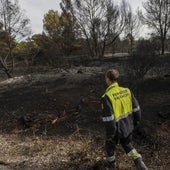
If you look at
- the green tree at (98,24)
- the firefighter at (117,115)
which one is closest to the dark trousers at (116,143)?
the firefighter at (117,115)

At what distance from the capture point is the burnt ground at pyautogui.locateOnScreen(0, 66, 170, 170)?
7520 millimetres

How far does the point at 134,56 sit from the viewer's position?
13219mm

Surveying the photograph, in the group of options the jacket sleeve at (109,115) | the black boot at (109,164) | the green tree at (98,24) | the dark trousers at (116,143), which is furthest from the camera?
the green tree at (98,24)

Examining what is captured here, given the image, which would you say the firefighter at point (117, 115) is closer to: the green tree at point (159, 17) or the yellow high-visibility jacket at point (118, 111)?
the yellow high-visibility jacket at point (118, 111)

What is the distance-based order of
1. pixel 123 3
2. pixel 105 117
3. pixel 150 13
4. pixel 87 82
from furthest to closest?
pixel 123 3 < pixel 150 13 < pixel 87 82 < pixel 105 117

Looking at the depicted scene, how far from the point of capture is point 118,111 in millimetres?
5812

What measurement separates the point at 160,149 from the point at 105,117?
2.46 m

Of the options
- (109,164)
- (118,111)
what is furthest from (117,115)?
(109,164)

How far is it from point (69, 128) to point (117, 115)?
4031 mm

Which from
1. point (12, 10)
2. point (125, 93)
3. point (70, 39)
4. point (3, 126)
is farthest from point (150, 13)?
point (125, 93)

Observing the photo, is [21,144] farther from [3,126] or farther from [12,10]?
[12,10]

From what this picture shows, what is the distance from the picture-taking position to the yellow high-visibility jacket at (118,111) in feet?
18.7

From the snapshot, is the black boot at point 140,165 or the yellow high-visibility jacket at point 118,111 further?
the black boot at point 140,165

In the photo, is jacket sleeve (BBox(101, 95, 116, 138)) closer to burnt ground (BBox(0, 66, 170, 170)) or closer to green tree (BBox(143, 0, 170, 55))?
burnt ground (BBox(0, 66, 170, 170))
